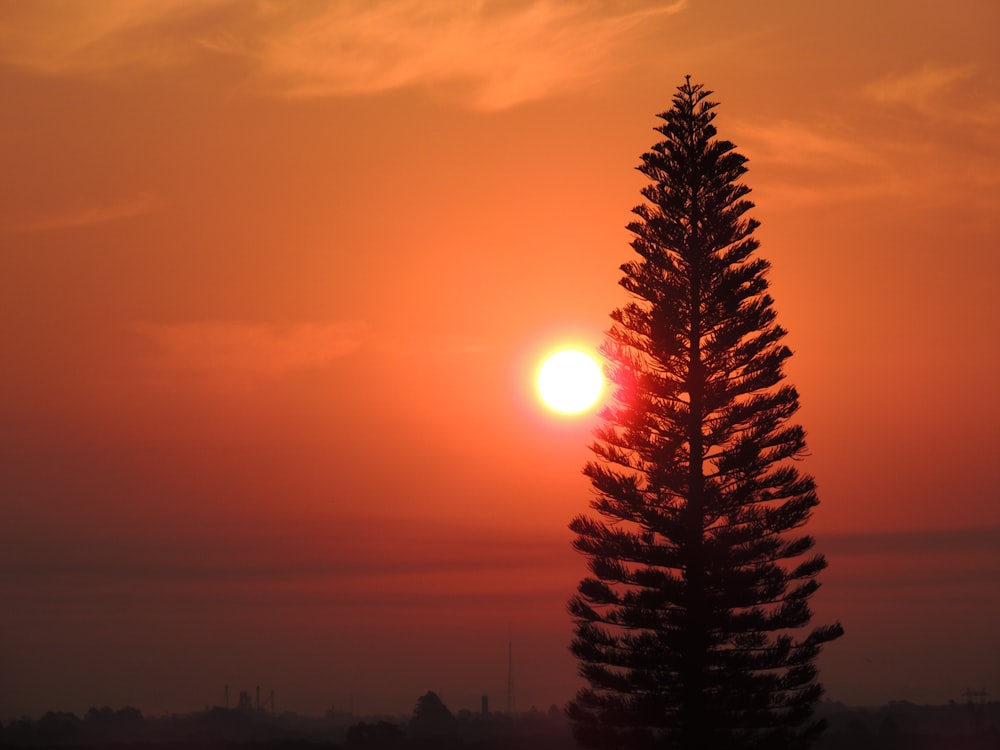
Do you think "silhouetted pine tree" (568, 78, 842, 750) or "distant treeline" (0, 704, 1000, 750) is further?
"distant treeline" (0, 704, 1000, 750)

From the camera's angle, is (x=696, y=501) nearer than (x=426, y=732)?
Yes

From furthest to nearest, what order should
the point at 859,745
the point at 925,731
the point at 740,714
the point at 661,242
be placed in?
the point at 925,731
the point at 859,745
the point at 661,242
the point at 740,714

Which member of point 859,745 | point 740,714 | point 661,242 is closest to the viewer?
point 740,714

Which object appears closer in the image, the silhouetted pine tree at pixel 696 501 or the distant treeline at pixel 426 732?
the silhouetted pine tree at pixel 696 501

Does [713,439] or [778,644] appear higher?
[713,439]

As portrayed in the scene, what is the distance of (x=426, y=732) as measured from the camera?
97.1 meters

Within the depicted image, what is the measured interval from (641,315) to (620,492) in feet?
15.3

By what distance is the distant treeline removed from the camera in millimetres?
71938

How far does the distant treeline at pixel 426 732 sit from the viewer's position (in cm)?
7194

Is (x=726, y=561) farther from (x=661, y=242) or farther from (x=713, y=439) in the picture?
(x=661, y=242)

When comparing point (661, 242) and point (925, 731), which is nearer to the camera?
point (661, 242)

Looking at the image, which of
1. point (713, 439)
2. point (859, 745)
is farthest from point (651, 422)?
point (859, 745)

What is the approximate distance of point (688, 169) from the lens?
120ft

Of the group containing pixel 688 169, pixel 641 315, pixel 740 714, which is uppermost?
pixel 688 169
